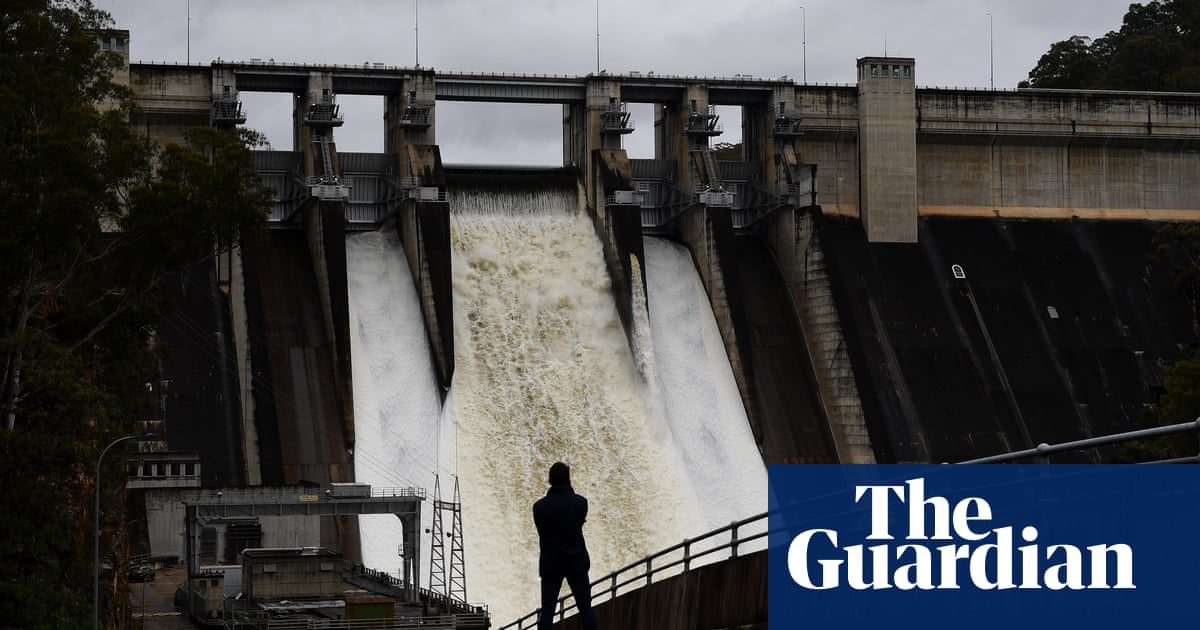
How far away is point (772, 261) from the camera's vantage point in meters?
57.1

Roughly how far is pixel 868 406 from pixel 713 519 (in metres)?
6.80

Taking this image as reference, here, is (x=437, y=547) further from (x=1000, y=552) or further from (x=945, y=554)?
(x=1000, y=552)

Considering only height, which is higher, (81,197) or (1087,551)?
(81,197)

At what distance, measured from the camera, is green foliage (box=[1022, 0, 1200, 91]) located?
8181cm

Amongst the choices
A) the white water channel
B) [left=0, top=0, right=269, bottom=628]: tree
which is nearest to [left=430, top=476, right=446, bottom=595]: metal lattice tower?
the white water channel

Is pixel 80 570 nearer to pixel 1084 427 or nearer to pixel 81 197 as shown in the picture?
pixel 81 197

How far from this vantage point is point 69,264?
37.2m

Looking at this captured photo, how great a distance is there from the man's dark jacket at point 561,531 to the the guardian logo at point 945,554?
248cm

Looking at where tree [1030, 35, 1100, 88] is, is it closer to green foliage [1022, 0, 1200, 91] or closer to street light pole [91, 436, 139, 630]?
green foliage [1022, 0, 1200, 91]

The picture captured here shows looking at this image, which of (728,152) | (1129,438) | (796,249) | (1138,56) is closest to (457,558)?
(796,249)

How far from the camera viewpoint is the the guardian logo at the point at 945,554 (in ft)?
42.4

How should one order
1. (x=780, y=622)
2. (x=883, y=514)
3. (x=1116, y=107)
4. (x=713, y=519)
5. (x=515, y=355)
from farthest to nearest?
1. (x=1116, y=107)
2. (x=515, y=355)
3. (x=713, y=519)
4. (x=780, y=622)
5. (x=883, y=514)

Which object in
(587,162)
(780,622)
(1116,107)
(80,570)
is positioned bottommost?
(780,622)

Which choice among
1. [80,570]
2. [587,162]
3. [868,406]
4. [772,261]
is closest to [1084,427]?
[868,406]
